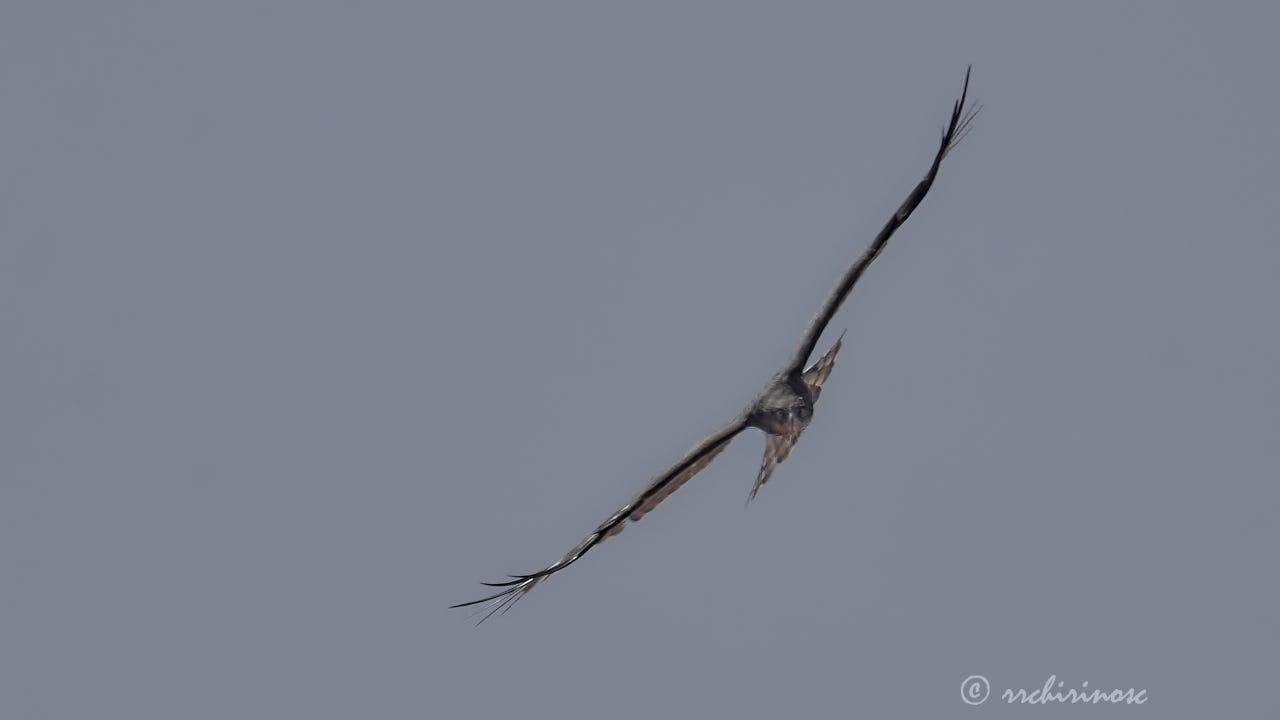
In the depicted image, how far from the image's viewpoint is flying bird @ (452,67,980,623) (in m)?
21.1

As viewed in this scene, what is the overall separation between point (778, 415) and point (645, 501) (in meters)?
2.04

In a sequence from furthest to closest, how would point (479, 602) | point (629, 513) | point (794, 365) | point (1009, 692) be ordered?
point (1009, 692) < point (794, 365) < point (629, 513) < point (479, 602)

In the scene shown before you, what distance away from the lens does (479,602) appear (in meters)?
19.8

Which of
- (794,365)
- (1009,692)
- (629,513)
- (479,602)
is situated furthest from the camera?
(1009,692)

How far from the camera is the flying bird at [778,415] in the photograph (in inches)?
832

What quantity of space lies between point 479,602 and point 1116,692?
1159 cm

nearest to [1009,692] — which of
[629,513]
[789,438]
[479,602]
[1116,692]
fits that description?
→ [1116,692]

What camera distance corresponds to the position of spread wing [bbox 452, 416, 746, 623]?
66.3 feet

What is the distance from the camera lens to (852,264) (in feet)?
72.0

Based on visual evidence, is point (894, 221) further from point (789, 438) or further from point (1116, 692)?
point (1116, 692)

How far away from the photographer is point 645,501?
2175cm

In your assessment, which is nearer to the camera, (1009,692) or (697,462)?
(697,462)

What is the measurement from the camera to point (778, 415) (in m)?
22.8

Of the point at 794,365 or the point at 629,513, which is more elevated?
the point at 794,365
